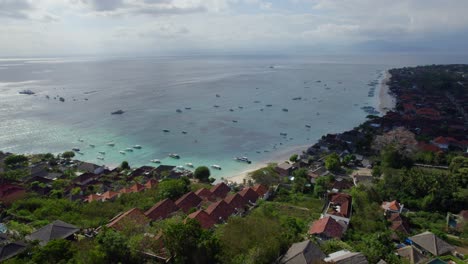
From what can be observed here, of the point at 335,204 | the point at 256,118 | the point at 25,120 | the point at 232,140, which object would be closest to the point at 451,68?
the point at 256,118

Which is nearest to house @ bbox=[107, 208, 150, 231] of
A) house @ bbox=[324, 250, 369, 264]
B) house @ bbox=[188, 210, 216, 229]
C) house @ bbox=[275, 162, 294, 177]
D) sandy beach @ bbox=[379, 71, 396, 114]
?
house @ bbox=[188, 210, 216, 229]

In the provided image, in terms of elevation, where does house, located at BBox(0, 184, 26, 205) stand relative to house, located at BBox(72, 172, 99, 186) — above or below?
above

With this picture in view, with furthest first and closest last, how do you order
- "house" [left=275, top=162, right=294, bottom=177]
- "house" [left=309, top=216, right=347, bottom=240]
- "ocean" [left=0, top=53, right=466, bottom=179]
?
"ocean" [left=0, top=53, right=466, bottom=179] → "house" [left=275, top=162, right=294, bottom=177] → "house" [left=309, top=216, right=347, bottom=240]

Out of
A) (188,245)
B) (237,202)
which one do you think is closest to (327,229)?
(237,202)

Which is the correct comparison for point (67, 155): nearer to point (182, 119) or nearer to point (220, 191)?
point (220, 191)

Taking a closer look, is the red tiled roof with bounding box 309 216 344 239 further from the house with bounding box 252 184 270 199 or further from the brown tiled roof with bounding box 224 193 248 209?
the house with bounding box 252 184 270 199

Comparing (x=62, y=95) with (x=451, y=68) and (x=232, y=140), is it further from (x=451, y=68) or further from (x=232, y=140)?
(x=451, y=68)

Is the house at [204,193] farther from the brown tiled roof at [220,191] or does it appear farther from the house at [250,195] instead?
the house at [250,195]
